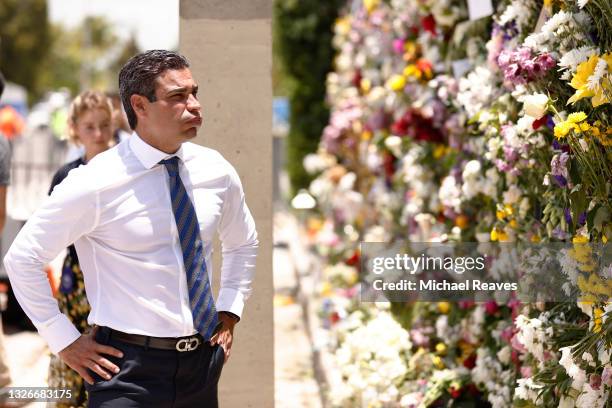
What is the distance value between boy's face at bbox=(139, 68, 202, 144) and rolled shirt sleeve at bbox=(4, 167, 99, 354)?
0.86 ft

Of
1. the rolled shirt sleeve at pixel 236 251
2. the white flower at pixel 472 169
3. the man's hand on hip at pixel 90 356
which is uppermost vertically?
the white flower at pixel 472 169

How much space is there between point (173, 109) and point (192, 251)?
0.42 m

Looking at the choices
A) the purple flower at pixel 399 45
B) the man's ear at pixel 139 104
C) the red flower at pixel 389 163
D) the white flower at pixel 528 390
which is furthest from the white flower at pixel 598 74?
the red flower at pixel 389 163

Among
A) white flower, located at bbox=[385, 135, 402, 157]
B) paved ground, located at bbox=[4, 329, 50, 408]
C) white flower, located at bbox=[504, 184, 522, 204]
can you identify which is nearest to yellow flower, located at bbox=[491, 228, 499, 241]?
white flower, located at bbox=[504, 184, 522, 204]

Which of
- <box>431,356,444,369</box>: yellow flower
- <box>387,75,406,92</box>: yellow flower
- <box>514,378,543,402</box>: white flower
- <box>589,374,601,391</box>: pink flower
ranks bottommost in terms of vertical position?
<box>431,356,444,369</box>: yellow flower

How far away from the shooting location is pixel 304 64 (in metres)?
12.1

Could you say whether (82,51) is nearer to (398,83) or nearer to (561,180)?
(398,83)

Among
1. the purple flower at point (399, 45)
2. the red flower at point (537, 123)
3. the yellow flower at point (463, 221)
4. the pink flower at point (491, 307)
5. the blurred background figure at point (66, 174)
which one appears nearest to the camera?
the red flower at point (537, 123)

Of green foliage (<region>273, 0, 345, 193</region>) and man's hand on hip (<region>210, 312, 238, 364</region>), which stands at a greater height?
Answer: green foliage (<region>273, 0, 345, 193</region>)

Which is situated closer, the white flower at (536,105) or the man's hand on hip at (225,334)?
the man's hand on hip at (225,334)

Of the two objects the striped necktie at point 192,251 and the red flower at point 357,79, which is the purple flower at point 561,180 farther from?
the red flower at point 357,79

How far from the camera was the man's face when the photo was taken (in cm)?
295

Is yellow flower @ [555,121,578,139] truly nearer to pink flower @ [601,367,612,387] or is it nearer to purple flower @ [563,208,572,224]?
purple flower @ [563,208,572,224]

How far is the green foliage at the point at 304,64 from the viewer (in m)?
11.9
